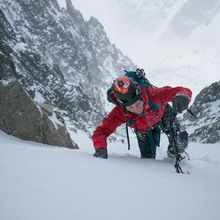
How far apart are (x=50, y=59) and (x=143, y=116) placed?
80.0 m

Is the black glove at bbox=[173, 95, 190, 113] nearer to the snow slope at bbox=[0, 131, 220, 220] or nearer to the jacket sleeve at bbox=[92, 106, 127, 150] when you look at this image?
the snow slope at bbox=[0, 131, 220, 220]

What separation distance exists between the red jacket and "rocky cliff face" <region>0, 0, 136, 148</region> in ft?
15.7

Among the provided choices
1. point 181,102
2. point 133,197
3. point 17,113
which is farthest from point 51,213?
point 17,113

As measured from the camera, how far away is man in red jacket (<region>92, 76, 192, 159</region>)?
368 cm

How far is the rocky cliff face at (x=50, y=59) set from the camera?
30747 millimetres

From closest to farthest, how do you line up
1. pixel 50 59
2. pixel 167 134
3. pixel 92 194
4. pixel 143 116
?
1. pixel 92 194
2. pixel 143 116
3. pixel 167 134
4. pixel 50 59

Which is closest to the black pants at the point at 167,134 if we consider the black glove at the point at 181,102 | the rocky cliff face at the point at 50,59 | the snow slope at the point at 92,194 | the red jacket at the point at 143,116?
the red jacket at the point at 143,116

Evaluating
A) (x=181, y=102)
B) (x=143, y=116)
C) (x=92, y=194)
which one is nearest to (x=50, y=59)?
(x=143, y=116)

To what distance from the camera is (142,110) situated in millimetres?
4105

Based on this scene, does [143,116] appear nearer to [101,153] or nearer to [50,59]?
[101,153]

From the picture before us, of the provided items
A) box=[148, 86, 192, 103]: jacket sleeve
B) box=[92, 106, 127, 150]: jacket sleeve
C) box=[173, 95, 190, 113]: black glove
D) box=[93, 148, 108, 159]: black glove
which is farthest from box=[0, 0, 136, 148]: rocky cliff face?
box=[173, 95, 190, 113]: black glove

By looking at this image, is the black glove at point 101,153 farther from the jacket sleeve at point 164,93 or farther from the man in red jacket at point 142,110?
the jacket sleeve at point 164,93

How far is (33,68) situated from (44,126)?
31289 millimetres

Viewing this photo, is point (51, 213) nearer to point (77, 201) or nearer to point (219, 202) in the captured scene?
point (77, 201)
